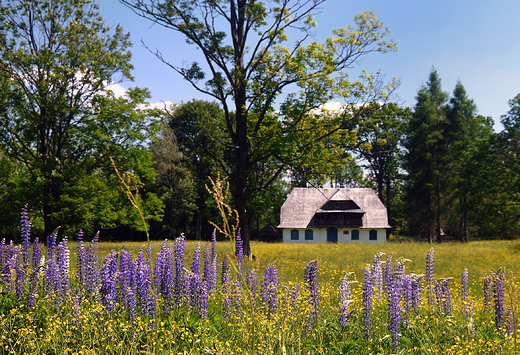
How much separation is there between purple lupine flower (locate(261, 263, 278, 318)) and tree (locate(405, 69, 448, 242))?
1575 inches

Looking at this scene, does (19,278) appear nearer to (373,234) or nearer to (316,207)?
(316,207)

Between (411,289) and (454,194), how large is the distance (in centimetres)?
4165

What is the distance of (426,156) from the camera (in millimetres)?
41906

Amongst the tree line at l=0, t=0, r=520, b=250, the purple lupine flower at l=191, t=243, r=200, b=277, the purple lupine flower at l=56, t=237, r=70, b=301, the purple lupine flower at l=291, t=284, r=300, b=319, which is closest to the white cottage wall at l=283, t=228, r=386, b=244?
the tree line at l=0, t=0, r=520, b=250

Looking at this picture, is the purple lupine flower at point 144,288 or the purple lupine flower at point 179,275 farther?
the purple lupine flower at point 179,275

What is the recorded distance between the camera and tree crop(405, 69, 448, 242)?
42531 millimetres

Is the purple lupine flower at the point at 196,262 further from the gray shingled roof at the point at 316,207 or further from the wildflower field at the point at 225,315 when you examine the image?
the gray shingled roof at the point at 316,207

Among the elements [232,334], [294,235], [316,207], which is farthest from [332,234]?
[232,334]

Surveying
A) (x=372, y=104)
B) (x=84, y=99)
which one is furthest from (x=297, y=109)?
(x=84, y=99)

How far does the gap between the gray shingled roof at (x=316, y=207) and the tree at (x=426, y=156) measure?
14.6 ft

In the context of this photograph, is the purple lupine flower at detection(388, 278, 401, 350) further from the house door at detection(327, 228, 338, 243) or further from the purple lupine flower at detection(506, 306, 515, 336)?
the house door at detection(327, 228, 338, 243)

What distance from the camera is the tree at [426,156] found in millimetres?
42531

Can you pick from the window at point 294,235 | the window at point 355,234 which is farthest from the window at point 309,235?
the window at point 355,234

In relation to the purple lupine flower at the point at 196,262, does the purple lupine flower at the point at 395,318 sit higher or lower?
lower
